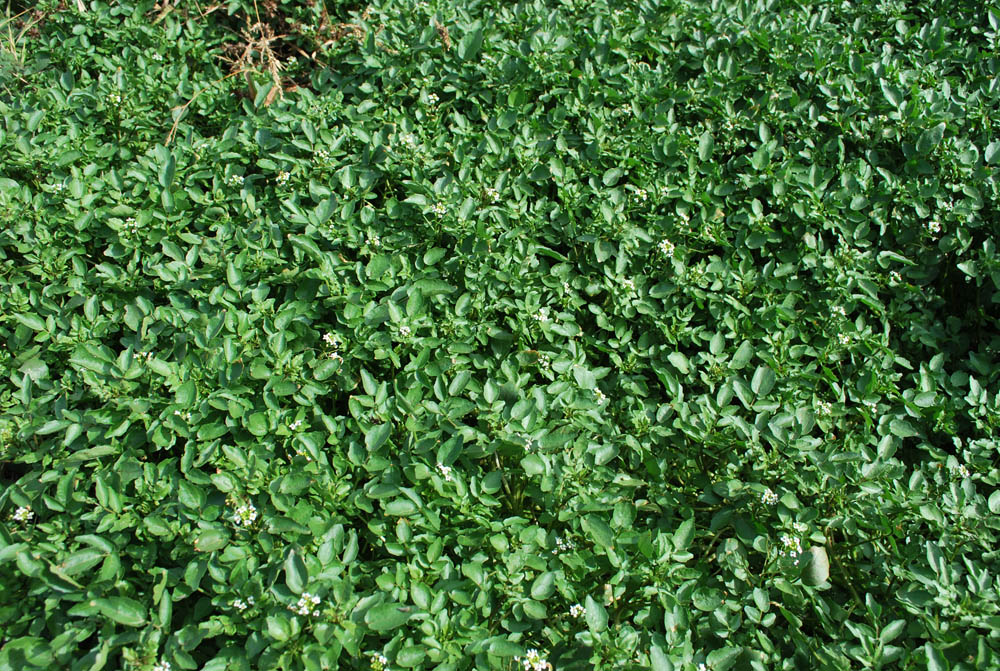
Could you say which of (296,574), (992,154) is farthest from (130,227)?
(992,154)

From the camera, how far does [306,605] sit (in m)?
1.71

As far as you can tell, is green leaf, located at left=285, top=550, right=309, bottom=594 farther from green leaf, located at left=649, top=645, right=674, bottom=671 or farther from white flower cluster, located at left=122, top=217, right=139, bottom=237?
white flower cluster, located at left=122, top=217, right=139, bottom=237

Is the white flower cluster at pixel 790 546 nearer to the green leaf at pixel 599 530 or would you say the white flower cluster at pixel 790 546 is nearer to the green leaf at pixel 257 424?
the green leaf at pixel 599 530

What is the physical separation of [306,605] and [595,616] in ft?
2.25

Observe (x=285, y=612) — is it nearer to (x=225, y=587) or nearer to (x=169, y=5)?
(x=225, y=587)

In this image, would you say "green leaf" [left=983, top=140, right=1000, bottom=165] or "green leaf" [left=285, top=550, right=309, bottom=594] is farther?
"green leaf" [left=983, top=140, right=1000, bottom=165]

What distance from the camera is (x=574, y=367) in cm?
233

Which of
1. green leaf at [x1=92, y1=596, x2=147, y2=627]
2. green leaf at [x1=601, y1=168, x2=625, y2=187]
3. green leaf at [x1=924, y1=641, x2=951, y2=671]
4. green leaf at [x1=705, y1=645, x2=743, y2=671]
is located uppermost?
green leaf at [x1=601, y1=168, x2=625, y2=187]

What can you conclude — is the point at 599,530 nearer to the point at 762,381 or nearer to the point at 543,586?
the point at 543,586

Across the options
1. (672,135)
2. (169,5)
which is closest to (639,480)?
(672,135)

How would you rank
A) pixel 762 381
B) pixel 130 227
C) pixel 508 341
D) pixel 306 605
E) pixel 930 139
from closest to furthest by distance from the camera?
pixel 306 605 → pixel 762 381 → pixel 508 341 → pixel 130 227 → pixel 930 139

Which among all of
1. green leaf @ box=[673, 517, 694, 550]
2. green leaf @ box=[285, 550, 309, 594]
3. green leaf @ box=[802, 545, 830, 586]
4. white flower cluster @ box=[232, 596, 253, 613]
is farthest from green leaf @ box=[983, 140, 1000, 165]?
→ white flower cluster @ box=[232, 596, 253, 613]

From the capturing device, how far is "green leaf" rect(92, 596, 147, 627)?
1.72 m

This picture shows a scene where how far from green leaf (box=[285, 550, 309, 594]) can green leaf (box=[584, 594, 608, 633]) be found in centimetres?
67
